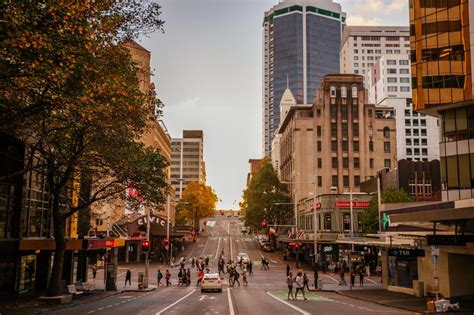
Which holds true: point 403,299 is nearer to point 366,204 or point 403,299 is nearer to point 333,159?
point 366,204

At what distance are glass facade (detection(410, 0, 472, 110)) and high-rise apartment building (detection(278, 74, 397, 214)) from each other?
49215 millimetres

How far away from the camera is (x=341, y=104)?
90.3 metres

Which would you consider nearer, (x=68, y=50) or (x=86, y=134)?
(x=68, y=50)

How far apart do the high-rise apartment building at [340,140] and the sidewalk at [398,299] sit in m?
50.1

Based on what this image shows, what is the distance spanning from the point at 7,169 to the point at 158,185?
9.50 metres

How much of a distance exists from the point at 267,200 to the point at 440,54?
2129 inches

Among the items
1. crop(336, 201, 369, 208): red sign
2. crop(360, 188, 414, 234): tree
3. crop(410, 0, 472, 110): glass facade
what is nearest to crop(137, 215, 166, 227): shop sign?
crop(336, 201, 369, 208): red sign

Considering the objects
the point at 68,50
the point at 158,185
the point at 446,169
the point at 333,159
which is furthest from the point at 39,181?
the point at 333,159

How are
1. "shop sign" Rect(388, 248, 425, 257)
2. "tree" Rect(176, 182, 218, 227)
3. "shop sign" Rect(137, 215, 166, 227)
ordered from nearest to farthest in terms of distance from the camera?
1. "shop sign" Rect(388, 248, 425, 257)
2. "shop sign" Rect(137, 215, 166, 227)
3. "tree" Rect(176, 182, 218, 227)

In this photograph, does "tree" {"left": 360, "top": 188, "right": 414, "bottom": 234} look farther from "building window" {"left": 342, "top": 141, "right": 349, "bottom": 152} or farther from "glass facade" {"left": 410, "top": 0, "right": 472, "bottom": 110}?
"glass facade" {"left": 410, "top": 0, "right": 472, "bottom": 110}

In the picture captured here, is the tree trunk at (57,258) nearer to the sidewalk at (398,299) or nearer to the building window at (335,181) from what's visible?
the sidewalk at (398,299)

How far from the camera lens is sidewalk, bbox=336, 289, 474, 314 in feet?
89.5

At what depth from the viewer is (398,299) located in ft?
108

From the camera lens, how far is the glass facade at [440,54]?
1490 inches
